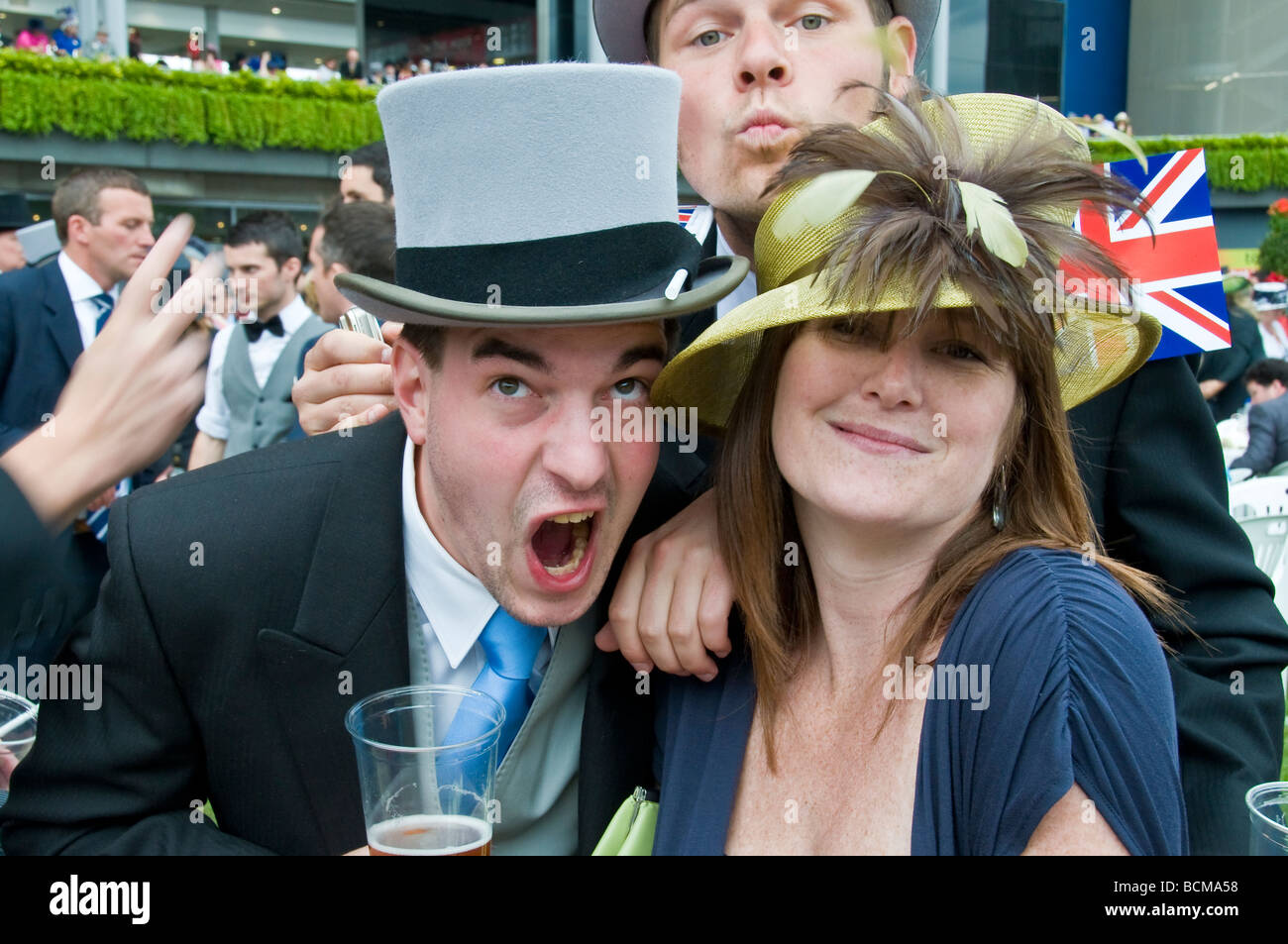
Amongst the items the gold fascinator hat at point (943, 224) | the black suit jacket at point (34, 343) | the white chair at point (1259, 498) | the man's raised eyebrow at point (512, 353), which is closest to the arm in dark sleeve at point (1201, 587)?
the gold fascinator hat at point (943, 224)

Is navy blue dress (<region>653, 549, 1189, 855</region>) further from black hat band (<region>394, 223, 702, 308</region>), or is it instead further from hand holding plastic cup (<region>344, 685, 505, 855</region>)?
black hat band (<region>394, 223, 702, 308</region>)

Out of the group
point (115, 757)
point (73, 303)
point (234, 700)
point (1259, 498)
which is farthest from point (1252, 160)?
point (115, 757)

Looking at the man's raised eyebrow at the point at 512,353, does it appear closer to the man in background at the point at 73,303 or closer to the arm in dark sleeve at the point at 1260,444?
the man in background at the point at 73,303

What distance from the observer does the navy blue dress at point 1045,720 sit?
1423 mm

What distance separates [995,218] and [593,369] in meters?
0.67

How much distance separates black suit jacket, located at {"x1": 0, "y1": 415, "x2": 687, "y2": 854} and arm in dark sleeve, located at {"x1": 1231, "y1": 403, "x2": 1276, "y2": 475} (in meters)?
6.80

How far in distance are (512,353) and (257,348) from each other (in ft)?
14.8

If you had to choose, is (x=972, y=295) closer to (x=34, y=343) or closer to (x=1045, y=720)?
(x=1045, y=720)

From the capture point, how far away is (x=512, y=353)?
6.04 feet

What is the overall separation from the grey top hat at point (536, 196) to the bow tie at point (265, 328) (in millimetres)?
4296

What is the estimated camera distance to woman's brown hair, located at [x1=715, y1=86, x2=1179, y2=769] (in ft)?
5.22

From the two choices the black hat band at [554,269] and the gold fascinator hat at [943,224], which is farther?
the black hat band at [554,269]

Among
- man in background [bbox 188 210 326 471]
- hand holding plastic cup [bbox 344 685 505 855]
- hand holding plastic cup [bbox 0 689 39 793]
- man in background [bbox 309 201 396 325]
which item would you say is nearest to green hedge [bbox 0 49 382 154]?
man in background [bbox 188 210 326 471]
